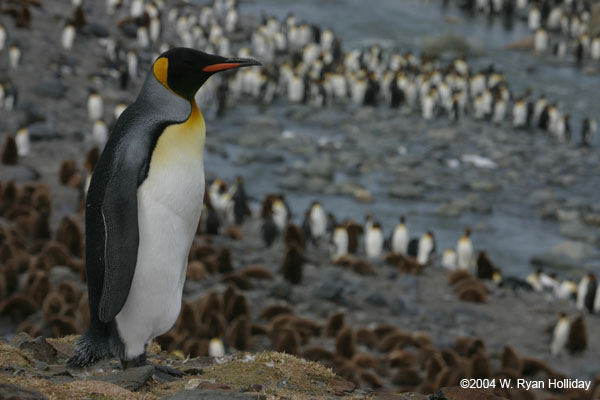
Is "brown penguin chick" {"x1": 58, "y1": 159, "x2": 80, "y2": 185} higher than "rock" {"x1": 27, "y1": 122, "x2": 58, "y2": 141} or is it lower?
lower

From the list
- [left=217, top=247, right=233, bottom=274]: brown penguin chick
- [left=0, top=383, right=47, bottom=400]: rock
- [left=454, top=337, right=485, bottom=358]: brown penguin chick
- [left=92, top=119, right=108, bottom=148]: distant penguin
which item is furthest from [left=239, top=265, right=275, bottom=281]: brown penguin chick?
[left=0, top=383, right=47, bottom=400]: rock

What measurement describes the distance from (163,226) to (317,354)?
5579mm

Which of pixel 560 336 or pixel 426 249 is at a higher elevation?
pixel 426 249

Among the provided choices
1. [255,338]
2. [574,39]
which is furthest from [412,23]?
[255,338]

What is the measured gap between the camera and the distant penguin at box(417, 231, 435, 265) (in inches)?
622

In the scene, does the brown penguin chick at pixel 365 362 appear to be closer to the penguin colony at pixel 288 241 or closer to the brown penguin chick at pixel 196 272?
the penguin colony at pixel 288 241

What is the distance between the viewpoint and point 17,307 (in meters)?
10.2

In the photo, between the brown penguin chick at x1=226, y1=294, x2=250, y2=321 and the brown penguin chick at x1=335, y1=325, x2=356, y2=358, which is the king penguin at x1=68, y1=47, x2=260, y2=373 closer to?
the brown penguin chick at x1=335, y1=325, x2=356, y2=358

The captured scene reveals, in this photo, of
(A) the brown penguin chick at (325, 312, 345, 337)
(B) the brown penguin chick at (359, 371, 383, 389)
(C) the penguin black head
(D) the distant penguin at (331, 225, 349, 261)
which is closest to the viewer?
(C) the penguin black head

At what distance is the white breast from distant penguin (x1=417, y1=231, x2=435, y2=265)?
11.7 meters

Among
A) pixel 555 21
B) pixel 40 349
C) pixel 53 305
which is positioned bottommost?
pixel 53 305

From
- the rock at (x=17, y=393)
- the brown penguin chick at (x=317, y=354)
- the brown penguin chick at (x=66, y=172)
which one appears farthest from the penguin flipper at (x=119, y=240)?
the brown penguin chick at (x=66, y=172)

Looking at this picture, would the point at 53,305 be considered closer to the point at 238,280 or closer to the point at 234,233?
the point at 238,280

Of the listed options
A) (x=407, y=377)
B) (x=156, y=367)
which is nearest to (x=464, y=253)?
(x=407, y=377)
